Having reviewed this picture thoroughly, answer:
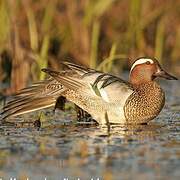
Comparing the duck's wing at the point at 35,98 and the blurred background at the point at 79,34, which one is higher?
the blurred background at the point at 79,34

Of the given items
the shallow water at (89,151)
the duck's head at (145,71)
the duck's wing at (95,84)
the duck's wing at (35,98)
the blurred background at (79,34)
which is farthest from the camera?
the blurred background at (79,34)

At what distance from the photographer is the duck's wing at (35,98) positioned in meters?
7.91

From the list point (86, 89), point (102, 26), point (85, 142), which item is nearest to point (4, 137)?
point (85, 142)

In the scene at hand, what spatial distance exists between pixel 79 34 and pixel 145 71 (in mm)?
4207

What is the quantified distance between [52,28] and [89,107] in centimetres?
501

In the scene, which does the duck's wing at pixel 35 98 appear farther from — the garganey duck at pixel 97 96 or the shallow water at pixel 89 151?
the shallow water at pixel 89 151

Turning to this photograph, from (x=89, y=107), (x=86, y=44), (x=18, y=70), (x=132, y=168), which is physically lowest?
(x=132, y=168)

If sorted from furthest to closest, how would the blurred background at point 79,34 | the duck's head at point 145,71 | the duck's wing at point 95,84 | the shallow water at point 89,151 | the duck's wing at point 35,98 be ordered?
the blurred background at point 79,34
the duck's head at point 145,71
the duck's wing at point 35,98
the duck's wing at point 95,84
the shallow water at point 89,151

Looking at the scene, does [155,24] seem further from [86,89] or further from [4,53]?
[86,89]

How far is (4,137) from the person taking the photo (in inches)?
267

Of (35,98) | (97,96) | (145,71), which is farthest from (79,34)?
(97,96)

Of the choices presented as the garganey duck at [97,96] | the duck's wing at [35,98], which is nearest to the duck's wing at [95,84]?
the garganey duck at [97,96]

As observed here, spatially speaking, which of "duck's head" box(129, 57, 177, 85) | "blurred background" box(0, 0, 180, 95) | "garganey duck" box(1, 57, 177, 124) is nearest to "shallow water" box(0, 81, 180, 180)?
"garganey duck" box(1, 57, 177, 124)

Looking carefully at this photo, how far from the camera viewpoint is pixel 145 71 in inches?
324
